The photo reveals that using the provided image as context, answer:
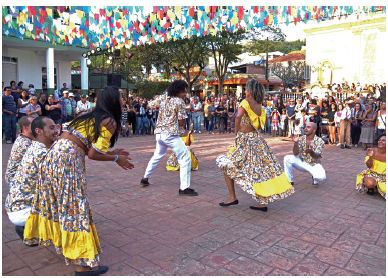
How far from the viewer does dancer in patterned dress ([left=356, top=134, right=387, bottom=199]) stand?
5117 mm

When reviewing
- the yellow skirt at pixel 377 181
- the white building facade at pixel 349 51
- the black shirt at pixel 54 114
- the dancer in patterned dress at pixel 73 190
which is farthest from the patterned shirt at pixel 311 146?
the white building facade at pixel 349 51

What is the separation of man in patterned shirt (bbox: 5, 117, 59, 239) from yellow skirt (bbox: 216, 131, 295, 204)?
2254mm

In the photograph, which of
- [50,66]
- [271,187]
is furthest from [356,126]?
[50,66]

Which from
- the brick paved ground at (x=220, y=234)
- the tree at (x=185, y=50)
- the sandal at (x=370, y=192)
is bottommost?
the brick paved ground at (x=220, y=234)

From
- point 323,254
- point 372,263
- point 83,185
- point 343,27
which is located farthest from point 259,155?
point 343,27

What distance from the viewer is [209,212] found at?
4398 millimetres

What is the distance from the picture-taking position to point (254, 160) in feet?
14.2

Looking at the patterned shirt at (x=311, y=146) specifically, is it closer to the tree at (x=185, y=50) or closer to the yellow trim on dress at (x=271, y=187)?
the yellow trim on dress at (x=271, y=187)

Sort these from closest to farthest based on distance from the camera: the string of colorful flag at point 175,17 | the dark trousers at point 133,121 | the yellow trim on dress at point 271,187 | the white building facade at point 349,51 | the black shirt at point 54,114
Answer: the yellow trim on dress at point 271,187
the string of colorful flag at point 175,17
the black shirt at point 54,114
the dark trousers at point 133,121
the white building facade at point 349,51

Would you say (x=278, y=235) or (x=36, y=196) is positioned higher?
(x=36, y=196)

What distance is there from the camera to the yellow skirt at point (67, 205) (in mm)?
2695

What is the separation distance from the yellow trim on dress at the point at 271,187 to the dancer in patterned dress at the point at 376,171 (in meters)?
1.72

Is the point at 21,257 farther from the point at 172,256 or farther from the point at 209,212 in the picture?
the point at 209,212

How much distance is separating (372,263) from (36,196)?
3145 mm
